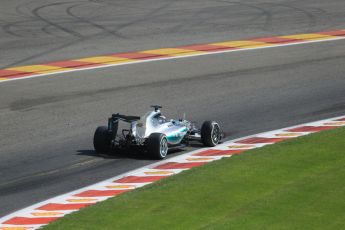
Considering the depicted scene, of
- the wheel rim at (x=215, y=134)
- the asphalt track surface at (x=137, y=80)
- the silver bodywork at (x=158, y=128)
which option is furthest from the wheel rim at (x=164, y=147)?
the wheel rim at (x=215, y=134)

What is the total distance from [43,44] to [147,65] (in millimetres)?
5338

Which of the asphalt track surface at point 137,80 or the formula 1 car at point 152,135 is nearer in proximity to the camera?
the formula 1 car at point 152,135

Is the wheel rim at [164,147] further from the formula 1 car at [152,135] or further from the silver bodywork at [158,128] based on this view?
the silver bodywork at [158,128]

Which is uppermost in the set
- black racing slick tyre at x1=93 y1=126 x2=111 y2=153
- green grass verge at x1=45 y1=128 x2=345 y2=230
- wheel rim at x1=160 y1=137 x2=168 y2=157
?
black racing slick tyre at x1=93 y1=126 x2=111 y2=153

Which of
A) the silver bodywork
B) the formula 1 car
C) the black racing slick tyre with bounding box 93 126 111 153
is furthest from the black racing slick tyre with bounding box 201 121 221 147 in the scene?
the black racing slick tyre with bounding box 93 126 111 153

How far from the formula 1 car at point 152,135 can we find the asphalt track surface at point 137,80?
32 cm

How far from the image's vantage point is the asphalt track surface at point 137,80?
59.6 ft

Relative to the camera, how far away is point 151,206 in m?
14.0

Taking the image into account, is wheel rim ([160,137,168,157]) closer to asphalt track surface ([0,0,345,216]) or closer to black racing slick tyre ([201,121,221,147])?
asphalt track surface ([0,0,345,216])

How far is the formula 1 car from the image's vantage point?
17.9m

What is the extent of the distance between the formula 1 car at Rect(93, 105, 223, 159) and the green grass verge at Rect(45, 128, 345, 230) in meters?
1.44

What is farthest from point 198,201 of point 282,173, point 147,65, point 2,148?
point 147,65

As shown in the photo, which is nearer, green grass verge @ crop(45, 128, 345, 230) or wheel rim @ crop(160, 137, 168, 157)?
green grass verge @ crop(45, 128, 345, 230)

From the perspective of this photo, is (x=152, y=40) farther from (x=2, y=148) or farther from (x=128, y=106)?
(x=2, y=148)
